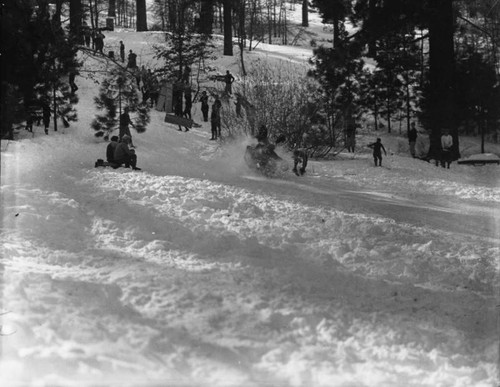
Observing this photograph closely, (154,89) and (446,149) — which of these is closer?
(446,149)

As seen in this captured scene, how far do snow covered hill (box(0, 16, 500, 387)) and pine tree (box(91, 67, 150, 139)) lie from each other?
7072mm

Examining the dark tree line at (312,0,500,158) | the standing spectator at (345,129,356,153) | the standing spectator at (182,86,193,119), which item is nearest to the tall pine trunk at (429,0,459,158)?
the dark tree line at (312,0,500,158)

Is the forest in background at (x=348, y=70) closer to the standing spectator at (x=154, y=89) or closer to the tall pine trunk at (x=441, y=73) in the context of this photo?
the tall pine trunk at (x=441, y=73)

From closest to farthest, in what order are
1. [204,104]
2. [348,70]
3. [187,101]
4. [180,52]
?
[348,70]
[187,101]
[204,104]
[180,52]

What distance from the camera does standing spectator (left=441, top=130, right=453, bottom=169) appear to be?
22375 millimetres

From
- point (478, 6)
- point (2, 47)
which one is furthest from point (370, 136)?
point (2, 47)

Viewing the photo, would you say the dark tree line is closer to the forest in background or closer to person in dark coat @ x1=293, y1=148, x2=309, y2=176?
the forest in background

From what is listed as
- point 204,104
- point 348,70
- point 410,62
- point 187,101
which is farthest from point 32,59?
point 410,62

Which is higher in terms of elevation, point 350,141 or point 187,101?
point 187,101

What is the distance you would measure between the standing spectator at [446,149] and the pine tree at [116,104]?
10730 mm

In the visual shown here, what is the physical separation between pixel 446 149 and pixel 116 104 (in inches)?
467

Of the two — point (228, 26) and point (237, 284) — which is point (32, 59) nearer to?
point (237, 284)

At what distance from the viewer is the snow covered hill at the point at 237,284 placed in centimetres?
548

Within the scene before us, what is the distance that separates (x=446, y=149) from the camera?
22500 millimetres
